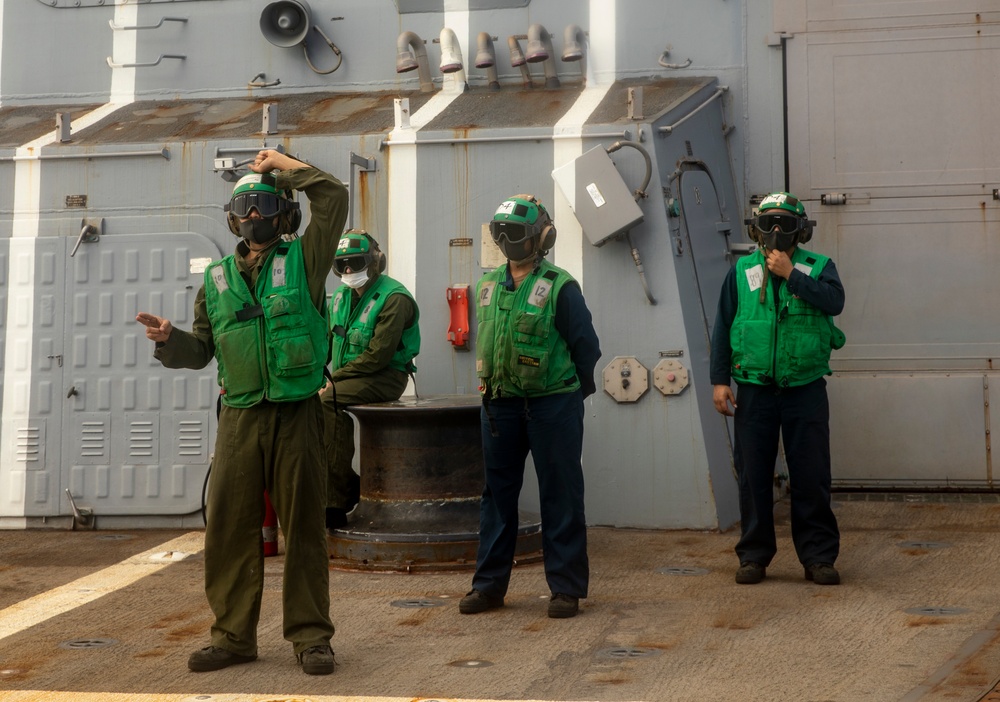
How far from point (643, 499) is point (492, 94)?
10.1ft

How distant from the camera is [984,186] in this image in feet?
28.7

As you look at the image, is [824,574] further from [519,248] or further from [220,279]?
[220,279]

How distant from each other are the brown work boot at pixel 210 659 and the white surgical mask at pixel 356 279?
3.12 meters

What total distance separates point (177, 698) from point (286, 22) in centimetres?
602

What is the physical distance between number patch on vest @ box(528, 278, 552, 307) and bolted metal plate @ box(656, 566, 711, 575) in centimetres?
174

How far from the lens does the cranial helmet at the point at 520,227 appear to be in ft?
19.8

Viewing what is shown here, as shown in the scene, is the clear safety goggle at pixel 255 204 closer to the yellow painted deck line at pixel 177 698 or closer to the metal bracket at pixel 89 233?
the yellow painted deck line at pixel 177 698

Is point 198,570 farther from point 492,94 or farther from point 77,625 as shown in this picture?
point 492,94

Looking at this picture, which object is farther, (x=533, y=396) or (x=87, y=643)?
(x=533, y=396)

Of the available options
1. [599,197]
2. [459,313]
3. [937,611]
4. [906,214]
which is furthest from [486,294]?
[906,214]

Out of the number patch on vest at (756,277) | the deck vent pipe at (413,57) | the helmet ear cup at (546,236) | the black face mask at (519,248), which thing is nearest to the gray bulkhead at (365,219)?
the deck vent pipe at (413,57)

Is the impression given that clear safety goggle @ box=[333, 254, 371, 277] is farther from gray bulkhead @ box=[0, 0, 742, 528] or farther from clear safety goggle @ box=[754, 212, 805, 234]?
clear safety goggle @ box=[754, 212, 805, 234]

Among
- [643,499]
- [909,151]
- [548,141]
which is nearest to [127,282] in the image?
[548,141]

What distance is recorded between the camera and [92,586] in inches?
273
